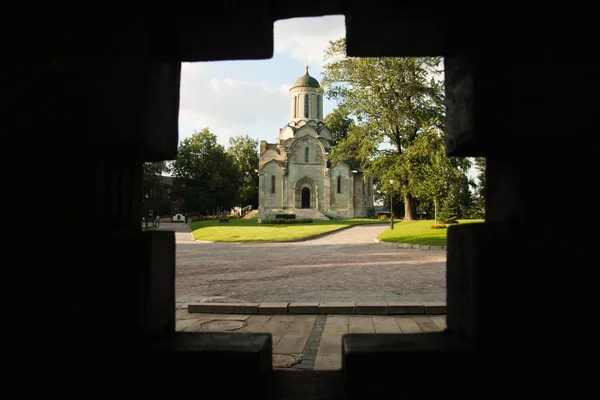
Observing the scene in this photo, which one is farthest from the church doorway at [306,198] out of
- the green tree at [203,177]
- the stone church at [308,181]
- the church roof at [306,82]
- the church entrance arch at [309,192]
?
the church roof at [306,82]

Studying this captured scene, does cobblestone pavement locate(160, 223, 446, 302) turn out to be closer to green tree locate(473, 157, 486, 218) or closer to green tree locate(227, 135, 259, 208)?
green tree locate(473, 157, 486, 218)

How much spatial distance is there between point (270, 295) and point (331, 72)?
2083 cm

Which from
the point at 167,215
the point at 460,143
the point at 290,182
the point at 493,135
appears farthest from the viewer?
the point at 167,215

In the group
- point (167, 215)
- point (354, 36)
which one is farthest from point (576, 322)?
point (167, 215)

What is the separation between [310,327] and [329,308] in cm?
83

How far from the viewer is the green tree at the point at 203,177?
48344 millimetres

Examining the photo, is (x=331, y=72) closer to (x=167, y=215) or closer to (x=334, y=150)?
(x=334, y=150)

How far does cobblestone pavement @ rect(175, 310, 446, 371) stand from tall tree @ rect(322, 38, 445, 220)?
18.0m

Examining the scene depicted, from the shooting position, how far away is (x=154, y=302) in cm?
218

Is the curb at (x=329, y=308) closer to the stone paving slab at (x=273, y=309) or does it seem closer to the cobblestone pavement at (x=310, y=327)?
the stone paving slab at (x=273, y=309)

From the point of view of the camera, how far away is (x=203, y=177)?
48844 millimetres

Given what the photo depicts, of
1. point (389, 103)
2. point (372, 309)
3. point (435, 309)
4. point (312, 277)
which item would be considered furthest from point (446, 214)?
point (372, 309)

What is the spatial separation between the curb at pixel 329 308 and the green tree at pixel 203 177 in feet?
141

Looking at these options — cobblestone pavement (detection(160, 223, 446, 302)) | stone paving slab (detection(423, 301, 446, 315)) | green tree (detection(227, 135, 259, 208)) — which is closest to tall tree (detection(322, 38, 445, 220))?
cobblestone pavement (detection(160, 223, 446, 302))
